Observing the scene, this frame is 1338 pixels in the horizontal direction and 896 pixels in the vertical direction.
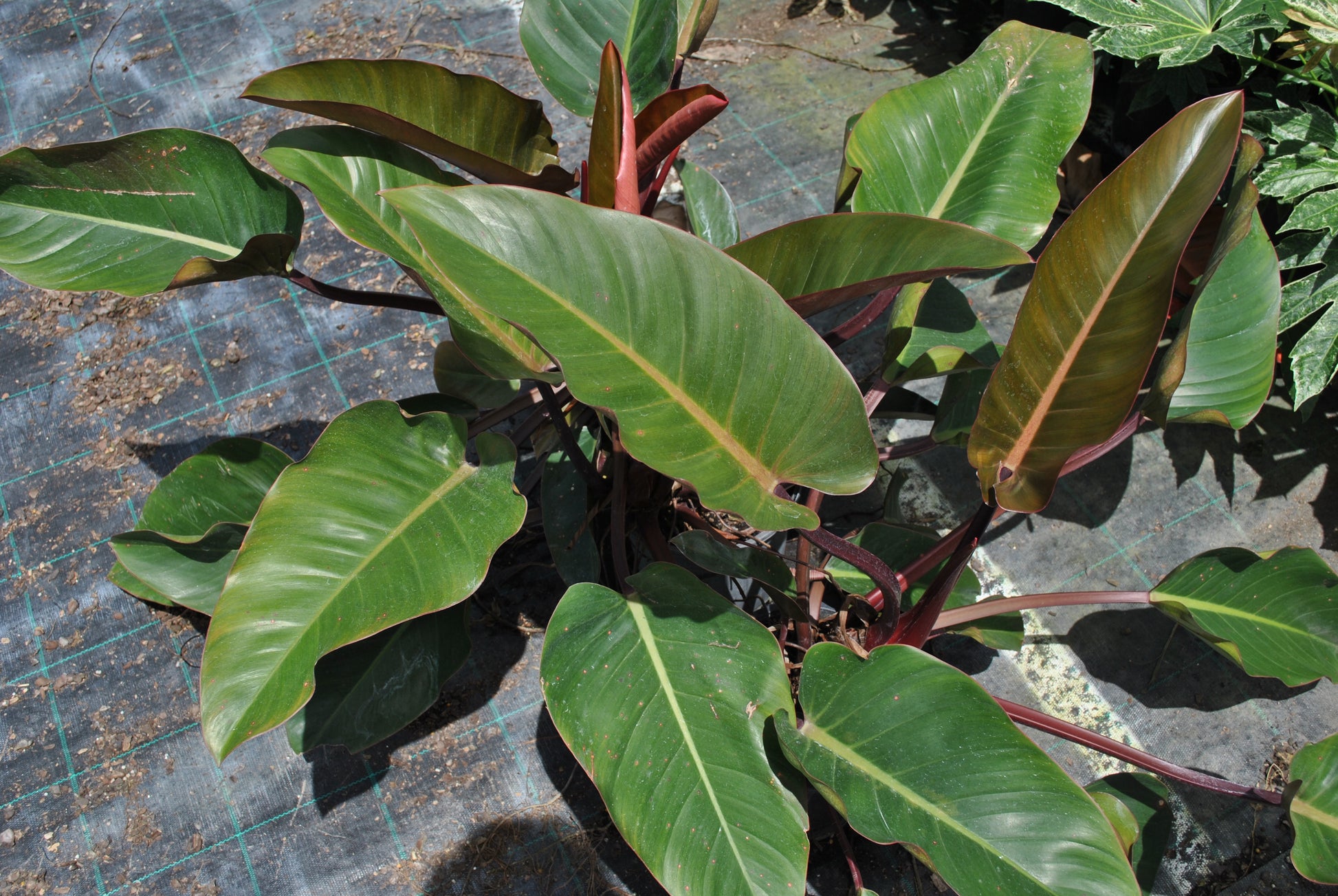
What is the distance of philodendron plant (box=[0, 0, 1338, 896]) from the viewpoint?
1.04 meters

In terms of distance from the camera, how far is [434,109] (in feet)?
4.36

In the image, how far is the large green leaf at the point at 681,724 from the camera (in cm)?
113

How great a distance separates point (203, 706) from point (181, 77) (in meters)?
2.35

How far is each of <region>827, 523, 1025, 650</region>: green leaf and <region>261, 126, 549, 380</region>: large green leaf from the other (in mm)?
687

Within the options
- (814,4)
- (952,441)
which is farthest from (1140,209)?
(814,4)

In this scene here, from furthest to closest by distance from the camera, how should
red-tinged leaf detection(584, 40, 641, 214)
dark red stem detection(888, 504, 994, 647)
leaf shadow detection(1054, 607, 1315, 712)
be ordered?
leaf shadow detection(1054, 607, 1315, 712) < dark red stem detection(888, 504, 994, 647) < red-tinged leaf detection(584, 40, 641, 214)

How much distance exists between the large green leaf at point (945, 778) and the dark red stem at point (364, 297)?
843mm

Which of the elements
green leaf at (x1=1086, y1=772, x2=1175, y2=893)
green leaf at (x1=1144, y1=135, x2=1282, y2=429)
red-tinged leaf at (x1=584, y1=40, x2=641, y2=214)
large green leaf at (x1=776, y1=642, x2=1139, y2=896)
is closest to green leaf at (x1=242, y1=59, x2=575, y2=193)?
red-tinged leaf at (x1=584, y1=40, x2=641, y2=214)

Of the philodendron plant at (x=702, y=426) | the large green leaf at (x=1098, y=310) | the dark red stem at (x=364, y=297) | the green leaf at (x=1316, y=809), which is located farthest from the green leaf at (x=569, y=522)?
the green leaf at (x=1316, y=809)

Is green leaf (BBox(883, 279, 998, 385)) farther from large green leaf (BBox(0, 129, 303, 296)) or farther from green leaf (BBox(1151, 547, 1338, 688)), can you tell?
large green leaf (BBox(0, 129, 303, 296))

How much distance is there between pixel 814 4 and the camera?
2941 millimetres

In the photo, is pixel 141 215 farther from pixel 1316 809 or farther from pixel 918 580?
pixel 1316 809

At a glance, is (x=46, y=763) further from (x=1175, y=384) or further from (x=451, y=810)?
(x=1175, y=384)

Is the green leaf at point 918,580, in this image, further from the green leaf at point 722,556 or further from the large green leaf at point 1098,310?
the large green leaf at point 1098,310
